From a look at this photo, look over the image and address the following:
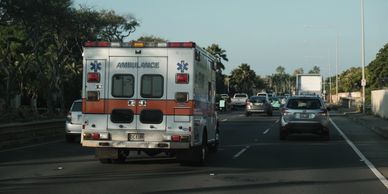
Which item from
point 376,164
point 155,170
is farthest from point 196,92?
point 376,164

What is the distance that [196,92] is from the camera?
13.6 meters

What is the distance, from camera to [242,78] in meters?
121

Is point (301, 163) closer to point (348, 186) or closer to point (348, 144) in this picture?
point (348, 186)

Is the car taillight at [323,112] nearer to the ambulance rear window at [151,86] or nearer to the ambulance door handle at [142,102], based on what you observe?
the ambulance rear window at [151,86]

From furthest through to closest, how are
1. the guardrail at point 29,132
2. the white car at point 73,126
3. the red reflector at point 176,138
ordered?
1. the white car at point 73,126
2. the guardrail at point 29,132
3. the red reflector at point 176,138

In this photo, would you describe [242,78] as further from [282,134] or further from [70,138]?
[70,138]

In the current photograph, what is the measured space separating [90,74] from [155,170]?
2538 mm

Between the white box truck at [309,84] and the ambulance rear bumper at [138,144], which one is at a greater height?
the white box truck at [309,84]

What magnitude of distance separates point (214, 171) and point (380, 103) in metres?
32.5

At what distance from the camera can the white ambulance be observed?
1319cm

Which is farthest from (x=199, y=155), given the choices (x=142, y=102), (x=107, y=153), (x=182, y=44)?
(x=182, y=44)

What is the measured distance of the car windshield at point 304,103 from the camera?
74.5 feet

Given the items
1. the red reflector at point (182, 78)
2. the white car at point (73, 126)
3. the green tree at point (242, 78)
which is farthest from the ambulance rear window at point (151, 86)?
the green tree at point (242, 78)

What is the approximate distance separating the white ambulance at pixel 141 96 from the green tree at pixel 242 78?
105812 millimetres
